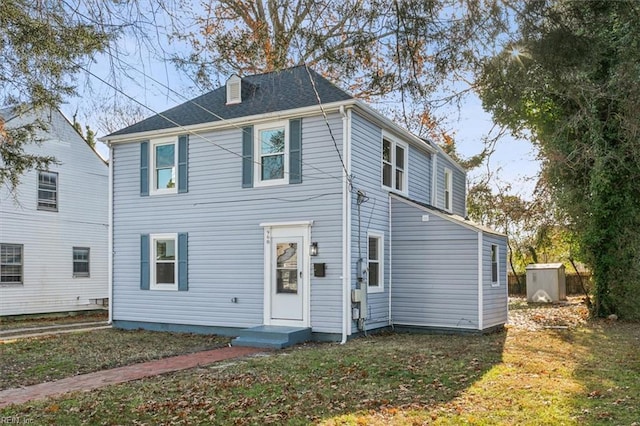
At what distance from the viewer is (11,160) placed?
11906mm

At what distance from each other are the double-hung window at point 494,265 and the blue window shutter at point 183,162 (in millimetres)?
7194

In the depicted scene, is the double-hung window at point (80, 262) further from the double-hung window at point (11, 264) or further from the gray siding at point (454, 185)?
the gray siding at point (454, 185)

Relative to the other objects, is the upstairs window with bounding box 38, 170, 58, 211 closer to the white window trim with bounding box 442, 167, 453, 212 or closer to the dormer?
the dormer

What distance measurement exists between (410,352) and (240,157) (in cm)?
571

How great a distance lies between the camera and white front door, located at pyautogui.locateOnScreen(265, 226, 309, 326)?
1150 cm

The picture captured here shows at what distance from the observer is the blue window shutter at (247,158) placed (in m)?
12.2

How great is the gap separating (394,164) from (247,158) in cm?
341

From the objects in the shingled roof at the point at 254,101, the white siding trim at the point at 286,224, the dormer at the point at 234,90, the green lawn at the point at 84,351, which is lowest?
the green lawn at the point at 84,351

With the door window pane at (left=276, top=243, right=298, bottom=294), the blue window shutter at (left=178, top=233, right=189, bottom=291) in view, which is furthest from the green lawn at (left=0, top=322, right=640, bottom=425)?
the blue window shutter at (left=178, top=233, right=189, bottom=291)

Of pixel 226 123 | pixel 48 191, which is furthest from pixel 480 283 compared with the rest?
pixel 48 191

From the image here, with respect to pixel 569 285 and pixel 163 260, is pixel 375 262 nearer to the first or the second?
pixel 163 260

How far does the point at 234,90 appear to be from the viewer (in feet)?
43.0

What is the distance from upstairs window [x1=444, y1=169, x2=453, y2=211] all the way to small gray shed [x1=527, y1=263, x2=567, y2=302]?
6492mm

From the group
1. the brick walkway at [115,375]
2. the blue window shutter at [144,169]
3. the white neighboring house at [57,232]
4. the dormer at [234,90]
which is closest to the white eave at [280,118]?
the blue window shutter at [144,169]
